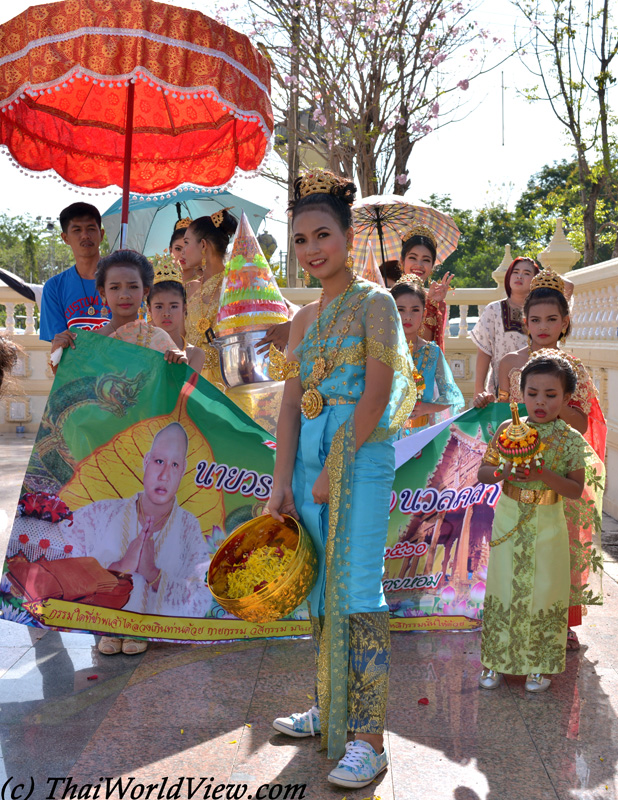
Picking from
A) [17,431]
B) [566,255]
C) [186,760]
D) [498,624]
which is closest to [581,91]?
[566,255]

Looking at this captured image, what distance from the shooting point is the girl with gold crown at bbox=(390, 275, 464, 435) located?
394 cm

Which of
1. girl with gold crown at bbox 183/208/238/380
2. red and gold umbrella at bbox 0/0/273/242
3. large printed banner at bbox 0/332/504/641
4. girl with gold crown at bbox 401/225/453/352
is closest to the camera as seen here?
large printed banner at bbox 0/332/504/641

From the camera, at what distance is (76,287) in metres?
4.07

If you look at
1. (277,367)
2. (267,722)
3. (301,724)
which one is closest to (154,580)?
(267,722)

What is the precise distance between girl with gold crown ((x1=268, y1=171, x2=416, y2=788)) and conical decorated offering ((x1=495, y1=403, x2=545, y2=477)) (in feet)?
1.70

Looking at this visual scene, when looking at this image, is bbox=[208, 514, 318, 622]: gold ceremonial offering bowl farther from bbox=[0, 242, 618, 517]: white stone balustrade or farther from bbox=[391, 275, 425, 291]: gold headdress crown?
bbox=[0, 242, 618, 517]: white stone balustrade

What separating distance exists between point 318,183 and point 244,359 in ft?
5.80

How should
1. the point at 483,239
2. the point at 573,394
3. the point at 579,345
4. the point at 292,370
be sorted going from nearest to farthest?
the point at 292,370 → the point at 573,394 → the point at 579,345 → the point at 483,239

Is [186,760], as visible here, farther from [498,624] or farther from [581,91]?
[581,91]

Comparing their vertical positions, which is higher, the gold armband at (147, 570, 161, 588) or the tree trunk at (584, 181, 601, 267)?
the tree trunk at (584, 181, 601, 267)

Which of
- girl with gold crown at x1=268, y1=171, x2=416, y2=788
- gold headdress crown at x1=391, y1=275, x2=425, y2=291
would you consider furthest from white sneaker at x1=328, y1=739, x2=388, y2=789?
gold headdress crown at x1=391, y1=275, x2=425, y2=291

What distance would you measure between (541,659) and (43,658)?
2021 millimetres

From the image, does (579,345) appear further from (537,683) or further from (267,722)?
(267,722)

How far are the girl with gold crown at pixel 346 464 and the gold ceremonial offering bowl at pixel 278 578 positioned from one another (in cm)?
7
